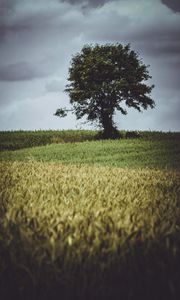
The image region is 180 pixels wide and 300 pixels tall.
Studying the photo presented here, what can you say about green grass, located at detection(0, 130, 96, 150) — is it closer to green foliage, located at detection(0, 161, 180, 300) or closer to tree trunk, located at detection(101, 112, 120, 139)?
tree trunk, located at detection(101, 112, 120, 139)

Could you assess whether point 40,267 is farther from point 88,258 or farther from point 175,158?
point 175,158

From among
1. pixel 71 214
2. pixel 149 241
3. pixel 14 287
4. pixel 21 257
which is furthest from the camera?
pixel 71 214

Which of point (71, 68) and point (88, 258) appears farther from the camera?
point (71, 68)

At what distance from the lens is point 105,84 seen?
45.4m

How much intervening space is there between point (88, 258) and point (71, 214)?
100 cm

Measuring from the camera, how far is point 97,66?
4534 centimetres

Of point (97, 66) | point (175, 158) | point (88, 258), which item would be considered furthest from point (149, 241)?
point (97, 66)

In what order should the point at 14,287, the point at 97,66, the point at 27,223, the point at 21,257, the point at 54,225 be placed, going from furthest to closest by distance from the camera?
the point at 97,66
the point at 27,223
the point at 54,225
the point at 21,257
the point at 14,287

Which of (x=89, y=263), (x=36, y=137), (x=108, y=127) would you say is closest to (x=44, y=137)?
(x=36, y=137)

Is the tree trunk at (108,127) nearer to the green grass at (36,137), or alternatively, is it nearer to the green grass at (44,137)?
the green grass at (44,137)

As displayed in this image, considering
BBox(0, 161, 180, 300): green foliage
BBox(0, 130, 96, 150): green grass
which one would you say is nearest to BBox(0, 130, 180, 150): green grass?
BBox(0, 130, 96, 150): green grass

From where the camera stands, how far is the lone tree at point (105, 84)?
45.1 meters

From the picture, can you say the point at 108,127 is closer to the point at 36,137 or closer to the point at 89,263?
the point at 36,137

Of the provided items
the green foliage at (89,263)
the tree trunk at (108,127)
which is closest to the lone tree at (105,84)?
the tree trunk at (108,127)
